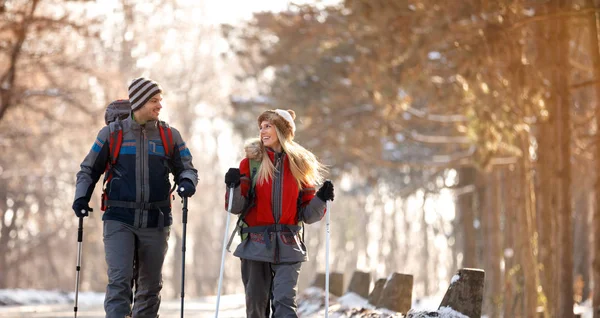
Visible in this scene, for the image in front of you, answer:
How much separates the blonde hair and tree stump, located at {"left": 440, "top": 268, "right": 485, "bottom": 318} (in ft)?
4.43

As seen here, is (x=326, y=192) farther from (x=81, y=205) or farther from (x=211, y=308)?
(x=211, y=308)

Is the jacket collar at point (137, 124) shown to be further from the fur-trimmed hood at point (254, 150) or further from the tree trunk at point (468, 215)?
the tree trunk at point (468, 215)

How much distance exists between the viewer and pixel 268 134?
829 centimetres

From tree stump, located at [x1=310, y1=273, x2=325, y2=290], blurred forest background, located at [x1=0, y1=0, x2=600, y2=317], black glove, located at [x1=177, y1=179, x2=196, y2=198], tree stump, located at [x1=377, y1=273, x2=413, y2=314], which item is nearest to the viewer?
black glove, located at [x1=177, y1=179, x2=196, y2=198]

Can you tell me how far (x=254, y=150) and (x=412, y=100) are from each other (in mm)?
13598

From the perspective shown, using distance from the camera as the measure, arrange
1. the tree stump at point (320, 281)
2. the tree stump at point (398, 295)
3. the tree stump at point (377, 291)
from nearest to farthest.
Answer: the tree stump at point (398, 295), the tree stump at point (377, 291), the tree stump at point (320, 281)

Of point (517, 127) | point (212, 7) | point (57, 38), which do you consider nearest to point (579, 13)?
point (517, 127)

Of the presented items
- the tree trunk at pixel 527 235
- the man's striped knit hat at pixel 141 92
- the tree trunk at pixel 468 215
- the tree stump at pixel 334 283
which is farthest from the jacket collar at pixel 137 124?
the tree trunk at pixel 468 215

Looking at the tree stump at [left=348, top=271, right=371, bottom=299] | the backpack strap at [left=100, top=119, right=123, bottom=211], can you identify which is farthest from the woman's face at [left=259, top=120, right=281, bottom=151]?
the tree stump at [left=348, top=271, right=371, bottom=299]

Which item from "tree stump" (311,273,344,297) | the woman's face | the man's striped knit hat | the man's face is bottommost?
"tree stump" (311,273,344,297)

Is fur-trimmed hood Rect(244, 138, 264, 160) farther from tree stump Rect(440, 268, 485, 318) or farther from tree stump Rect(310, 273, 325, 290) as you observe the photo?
tree stump Rect(310, 273, 325, 290)

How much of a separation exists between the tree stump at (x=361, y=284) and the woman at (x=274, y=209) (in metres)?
4.70

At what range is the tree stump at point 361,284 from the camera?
12841 mm

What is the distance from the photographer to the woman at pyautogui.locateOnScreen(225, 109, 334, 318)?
25.9 ft
